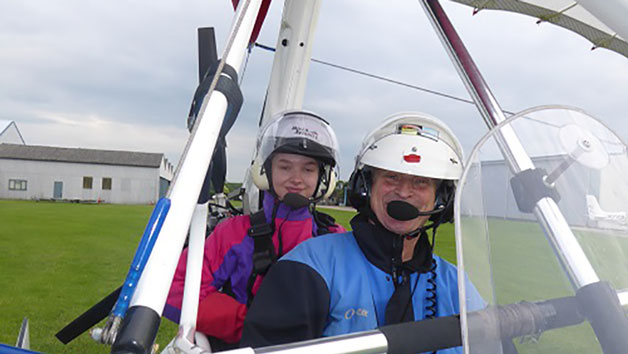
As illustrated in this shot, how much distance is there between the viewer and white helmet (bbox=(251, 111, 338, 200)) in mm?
2117

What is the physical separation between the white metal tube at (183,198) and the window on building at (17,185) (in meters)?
41.8

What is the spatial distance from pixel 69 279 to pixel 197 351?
7914mm

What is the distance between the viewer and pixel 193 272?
1.38 m

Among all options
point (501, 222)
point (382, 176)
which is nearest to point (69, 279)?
point (382, 176)

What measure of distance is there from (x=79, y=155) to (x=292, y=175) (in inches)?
1668

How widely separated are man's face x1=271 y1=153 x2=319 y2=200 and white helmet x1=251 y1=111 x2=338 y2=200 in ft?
0.10

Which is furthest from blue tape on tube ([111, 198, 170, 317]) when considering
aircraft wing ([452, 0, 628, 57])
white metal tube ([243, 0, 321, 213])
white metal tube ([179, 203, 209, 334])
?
aircraft wing ([452, 0, 628, 57])

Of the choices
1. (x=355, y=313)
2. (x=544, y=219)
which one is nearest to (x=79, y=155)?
(x=355, y=313)

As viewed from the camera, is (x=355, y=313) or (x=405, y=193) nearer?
(x=355, y=313)

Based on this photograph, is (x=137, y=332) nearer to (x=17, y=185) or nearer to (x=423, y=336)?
(x=423, y=336)

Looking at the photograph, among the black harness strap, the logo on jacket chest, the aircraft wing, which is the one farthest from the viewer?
the aircraft wing

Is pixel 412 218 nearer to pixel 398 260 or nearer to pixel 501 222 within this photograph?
pixel 398 260

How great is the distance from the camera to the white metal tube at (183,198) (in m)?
0.77

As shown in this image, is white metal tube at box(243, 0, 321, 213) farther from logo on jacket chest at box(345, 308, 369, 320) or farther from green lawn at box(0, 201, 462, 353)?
logo on jacket chest at box(345, 308, 369, 320)
